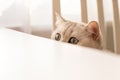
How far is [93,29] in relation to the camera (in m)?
0.84

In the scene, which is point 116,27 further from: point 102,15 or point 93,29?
point 93,29

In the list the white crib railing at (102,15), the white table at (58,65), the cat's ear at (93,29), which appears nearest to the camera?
the white table at (58,65)

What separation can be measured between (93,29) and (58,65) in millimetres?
544

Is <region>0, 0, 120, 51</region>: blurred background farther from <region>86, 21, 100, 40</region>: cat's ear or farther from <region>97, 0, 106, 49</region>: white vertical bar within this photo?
<region>86, 21, 100, 40</region>: cat's ear

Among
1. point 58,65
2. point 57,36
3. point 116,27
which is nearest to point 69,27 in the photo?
point 57,36

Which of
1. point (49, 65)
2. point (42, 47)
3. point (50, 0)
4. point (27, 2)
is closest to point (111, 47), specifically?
point (50, 0)

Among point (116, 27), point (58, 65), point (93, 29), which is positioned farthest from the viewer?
point (116, 27)

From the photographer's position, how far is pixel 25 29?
121 cm

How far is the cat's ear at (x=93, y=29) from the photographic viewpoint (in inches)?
32.2

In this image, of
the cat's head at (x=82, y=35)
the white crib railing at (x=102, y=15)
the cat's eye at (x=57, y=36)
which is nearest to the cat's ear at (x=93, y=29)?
the cat's head at (x=82, y=35)

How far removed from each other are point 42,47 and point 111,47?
3.14 feet

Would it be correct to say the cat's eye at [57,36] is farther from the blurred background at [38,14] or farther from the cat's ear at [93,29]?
the blurred background at [38,14]

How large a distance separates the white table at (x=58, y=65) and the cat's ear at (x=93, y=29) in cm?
42

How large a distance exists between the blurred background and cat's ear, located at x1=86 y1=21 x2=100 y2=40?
1.39ft
